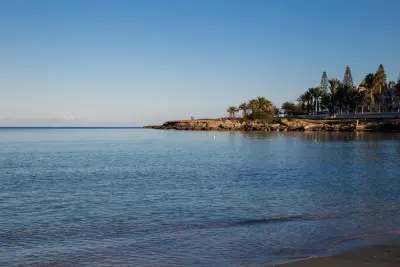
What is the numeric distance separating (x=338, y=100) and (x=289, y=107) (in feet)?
126

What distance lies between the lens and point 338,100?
138 metres

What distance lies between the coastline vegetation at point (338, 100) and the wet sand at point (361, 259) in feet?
387

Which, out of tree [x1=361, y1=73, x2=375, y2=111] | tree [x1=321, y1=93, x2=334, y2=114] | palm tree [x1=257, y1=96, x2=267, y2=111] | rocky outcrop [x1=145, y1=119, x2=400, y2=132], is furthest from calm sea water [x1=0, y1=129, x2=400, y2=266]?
palm tree [x1=257, y1=96, x2=267, y2=111]

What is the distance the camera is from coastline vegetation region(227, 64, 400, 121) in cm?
13288

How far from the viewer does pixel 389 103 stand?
525 feet

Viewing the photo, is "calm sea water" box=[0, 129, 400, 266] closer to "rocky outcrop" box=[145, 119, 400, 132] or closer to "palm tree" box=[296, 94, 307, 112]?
"rocky outcrop" box=[145, 119, 400, 132]

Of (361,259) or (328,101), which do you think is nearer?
(361,259)

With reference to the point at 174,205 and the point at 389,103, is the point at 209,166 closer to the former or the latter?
the point at 174,205

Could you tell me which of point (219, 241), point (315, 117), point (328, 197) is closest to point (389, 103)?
point (315, 117)

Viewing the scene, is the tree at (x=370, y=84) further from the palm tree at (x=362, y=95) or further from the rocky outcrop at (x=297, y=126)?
the rocky outcrop at (x=297, y=126)

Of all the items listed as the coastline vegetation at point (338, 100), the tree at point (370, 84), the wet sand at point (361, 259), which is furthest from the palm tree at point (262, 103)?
the wet sand at point (361, 259)

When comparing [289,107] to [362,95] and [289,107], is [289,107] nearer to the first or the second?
[289,107]

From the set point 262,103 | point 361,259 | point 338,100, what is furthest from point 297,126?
point 361,259

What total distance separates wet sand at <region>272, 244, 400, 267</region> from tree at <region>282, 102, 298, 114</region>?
16795 cm
